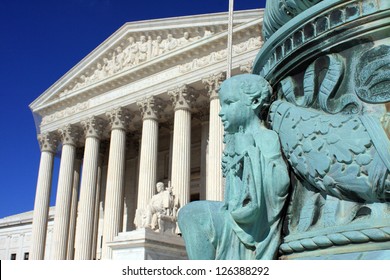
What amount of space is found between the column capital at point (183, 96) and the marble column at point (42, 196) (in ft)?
38.7

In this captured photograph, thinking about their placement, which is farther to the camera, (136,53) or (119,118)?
(136,53)

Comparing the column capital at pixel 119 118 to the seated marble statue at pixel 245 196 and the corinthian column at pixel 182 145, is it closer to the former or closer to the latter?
the corinthian column at pixel 182 145

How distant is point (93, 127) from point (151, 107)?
5.31 meters

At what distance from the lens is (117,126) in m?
32.6

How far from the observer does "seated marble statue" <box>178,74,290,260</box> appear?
3594mm

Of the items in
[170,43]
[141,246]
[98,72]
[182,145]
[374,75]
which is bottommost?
[374,75]

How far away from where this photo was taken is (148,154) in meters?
29.8

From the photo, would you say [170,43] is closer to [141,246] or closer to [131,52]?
[131,52]

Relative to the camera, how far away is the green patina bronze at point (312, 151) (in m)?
3.23

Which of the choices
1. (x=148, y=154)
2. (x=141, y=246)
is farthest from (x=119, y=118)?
(x=141, y=246)

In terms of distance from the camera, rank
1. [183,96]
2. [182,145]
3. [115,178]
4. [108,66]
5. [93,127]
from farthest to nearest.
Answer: [108,66] → [93,127] → [115,178] → [183,96] → [182,145]

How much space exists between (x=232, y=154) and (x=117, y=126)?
29134 millimetres

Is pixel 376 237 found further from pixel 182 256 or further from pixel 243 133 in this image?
pixel 182 256
